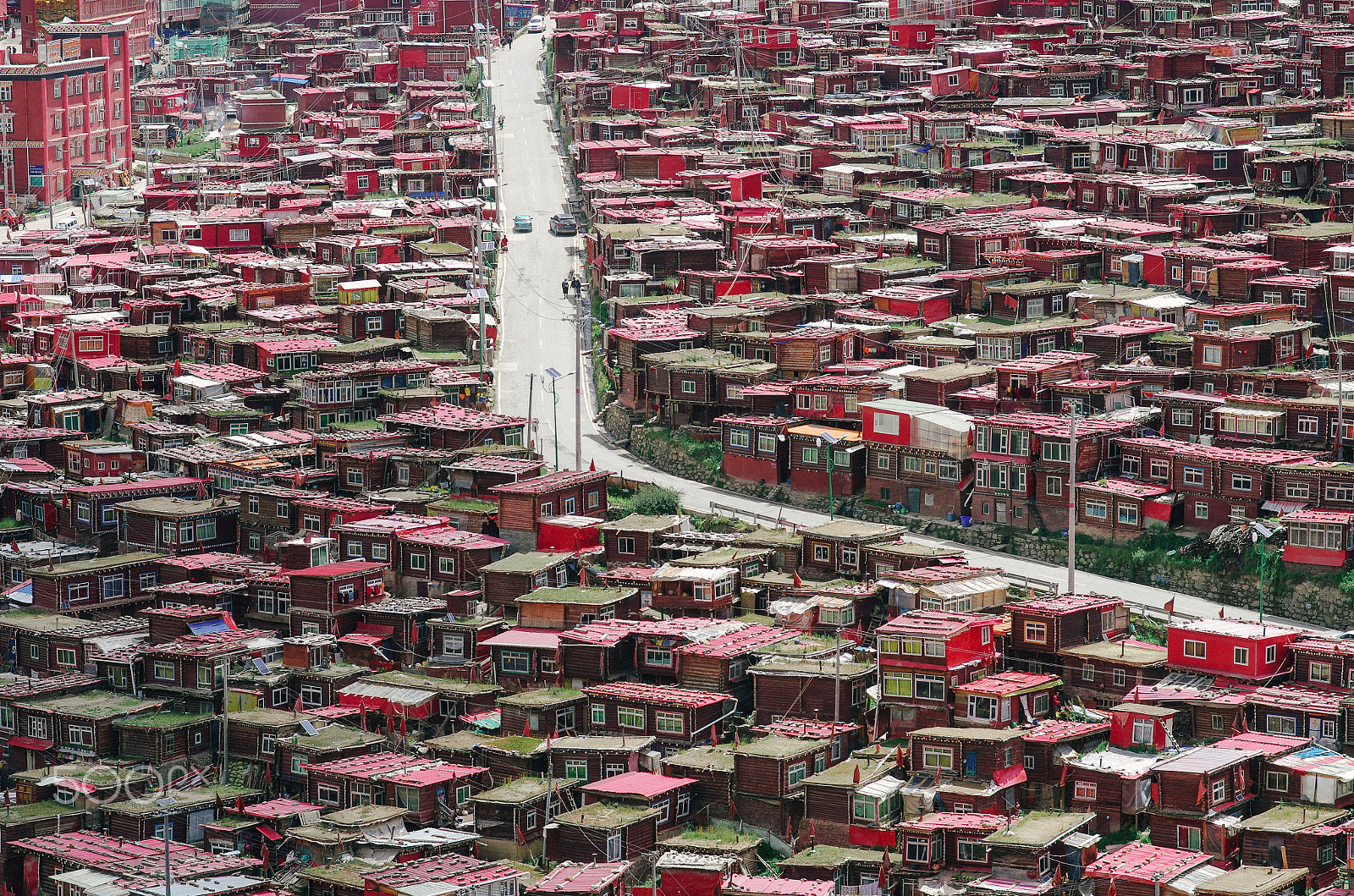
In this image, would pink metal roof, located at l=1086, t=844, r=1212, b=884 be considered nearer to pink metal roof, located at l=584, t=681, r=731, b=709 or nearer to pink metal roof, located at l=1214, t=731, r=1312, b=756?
pink metal roof, located at l=1214, t=731, r=1312, b=756

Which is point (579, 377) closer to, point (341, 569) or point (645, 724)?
point (341, 569)

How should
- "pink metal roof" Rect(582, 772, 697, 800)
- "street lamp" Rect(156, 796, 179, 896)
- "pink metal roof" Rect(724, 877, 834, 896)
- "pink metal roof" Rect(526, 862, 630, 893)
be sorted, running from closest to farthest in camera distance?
"pink metal roof" Rect(724, 877, 834, 896) < "pink metal roof" Rect(526, 862, 630, 893) < "pink metal roof" Rect(582, 772, 697, 800) < "street lamp" Rect(156, 796, 179, 896)

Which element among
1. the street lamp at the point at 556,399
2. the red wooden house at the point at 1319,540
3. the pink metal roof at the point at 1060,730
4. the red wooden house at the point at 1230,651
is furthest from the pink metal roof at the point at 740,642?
the street lamp at the point at 556,399

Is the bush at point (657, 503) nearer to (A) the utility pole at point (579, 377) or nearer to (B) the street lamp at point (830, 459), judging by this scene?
(A) the utility pole at point (579, 377)

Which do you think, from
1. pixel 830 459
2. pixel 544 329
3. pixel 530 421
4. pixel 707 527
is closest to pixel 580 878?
pixel 707 527

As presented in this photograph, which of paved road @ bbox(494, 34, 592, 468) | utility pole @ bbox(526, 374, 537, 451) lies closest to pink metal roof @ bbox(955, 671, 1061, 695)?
utility pole @ bbox(526, 374, 537, 451)

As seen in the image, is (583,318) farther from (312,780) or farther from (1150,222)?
(312,780)

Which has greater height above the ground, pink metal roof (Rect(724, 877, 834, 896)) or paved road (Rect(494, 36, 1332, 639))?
paved road (Rect(494, 36, 1332, 639))
